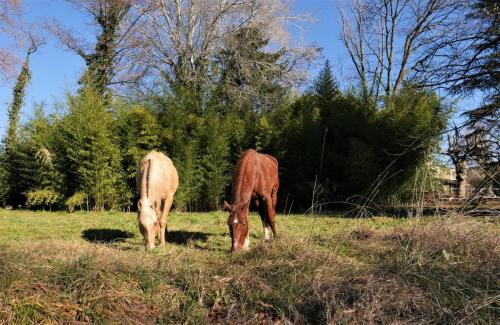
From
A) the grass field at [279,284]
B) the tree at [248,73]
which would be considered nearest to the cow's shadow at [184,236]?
the grass field at [279,284]

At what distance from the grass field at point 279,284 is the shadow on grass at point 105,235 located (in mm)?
2145

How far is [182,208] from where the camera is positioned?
530 inches

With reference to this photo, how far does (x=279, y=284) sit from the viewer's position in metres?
3.61

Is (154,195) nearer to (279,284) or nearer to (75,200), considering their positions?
(279,284)

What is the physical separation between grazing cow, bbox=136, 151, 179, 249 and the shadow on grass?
76 cm

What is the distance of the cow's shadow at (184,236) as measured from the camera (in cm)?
671

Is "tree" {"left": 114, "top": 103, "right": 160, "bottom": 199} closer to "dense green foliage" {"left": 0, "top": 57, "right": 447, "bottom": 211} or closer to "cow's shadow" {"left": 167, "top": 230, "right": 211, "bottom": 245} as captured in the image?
"dense green foliage" {"left": 0, "top": 57, "right": 447, "bottom": 211}

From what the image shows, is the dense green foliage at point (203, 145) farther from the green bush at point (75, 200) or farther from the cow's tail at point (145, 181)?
the cow's tail at point (145, 181)

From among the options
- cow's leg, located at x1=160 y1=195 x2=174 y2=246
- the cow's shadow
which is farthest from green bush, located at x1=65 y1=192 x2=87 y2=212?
cow's leg, located at x1=160 y1=195 x2=174 y2=246

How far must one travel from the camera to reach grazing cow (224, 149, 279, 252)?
→ 5.44 meters

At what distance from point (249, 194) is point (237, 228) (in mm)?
714

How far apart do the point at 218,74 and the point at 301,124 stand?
7.19 meters

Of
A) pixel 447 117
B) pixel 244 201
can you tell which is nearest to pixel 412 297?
pixel 244 201

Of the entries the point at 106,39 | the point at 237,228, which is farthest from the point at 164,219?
the point at 106,39
